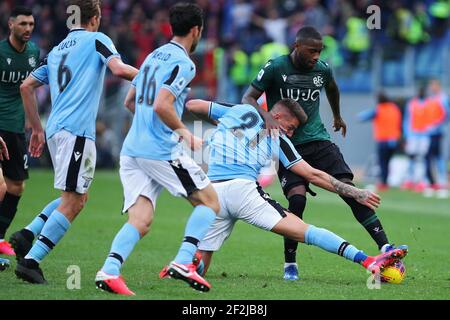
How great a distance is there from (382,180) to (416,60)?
491 cm

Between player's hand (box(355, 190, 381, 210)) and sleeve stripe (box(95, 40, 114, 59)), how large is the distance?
2.68 metres

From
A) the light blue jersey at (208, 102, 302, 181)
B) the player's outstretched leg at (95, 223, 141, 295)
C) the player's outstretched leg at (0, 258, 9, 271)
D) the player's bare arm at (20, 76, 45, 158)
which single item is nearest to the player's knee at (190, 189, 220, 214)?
the player's outstretched leg at (95, 223, 141, 295)

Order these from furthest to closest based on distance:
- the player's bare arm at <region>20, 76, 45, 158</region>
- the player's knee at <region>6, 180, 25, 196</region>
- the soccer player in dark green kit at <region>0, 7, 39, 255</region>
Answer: the player's knee at <region>6, 180, 25, 196</region> → the soccer player in dark green kit at <region>0, 7, 39, 255</region> → the player's bare arm at <region>20, 76, 45, 158</region>

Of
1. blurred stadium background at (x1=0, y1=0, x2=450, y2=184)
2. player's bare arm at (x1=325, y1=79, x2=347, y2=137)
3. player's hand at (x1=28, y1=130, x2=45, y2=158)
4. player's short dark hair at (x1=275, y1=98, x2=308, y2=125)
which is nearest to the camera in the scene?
player's hand at (x1=28, y1=130, x2=45, y2=158)

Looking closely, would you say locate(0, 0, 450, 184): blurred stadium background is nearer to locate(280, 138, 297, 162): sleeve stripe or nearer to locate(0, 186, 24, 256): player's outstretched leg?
locate(0, 186, 24, 256): player's outstretched leg

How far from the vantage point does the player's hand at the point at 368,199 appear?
868cm

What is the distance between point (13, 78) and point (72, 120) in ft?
7.80

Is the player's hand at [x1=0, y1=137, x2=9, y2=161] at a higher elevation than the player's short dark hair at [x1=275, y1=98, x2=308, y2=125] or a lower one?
lower

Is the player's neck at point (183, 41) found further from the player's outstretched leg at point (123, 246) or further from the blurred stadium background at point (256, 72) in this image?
the blurred stadium background at point (256, 72)

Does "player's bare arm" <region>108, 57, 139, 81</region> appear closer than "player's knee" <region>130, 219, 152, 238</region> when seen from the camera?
No

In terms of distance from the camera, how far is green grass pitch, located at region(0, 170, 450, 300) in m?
7.87

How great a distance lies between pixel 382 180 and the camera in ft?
73.2

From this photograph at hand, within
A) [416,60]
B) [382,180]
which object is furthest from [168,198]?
[416,60]
